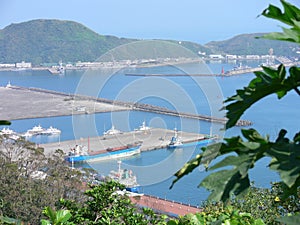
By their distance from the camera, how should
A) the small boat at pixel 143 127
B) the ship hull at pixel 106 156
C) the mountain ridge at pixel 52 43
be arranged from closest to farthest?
the ship hull at pixel 106 156, the small boat at pixel 143 127, the mountain ridge at pixel 52 43

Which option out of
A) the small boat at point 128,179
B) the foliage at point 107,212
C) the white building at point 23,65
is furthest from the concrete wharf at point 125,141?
the white building at point 23,65

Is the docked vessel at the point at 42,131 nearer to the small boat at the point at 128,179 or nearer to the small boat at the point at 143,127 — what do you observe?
the small boat at the point at 143,127

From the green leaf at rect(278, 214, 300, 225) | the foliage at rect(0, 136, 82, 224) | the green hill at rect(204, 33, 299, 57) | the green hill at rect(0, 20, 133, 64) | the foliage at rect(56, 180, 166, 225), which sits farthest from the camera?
the green hill at rect(204, 33, 299, 57)

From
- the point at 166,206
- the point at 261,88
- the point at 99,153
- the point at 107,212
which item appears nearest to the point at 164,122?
the point at 99,153

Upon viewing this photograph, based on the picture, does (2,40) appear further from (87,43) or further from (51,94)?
(51,94)

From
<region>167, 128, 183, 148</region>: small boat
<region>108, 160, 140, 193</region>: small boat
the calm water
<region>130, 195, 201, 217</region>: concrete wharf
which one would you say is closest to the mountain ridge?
the calm water

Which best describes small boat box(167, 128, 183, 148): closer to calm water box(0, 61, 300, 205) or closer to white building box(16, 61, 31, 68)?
calm water box(0, 61, 300, 205)

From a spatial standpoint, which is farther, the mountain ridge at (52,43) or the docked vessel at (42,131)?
the mountain ridge at (52,43)

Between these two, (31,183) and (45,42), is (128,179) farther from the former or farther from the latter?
(45,42)
